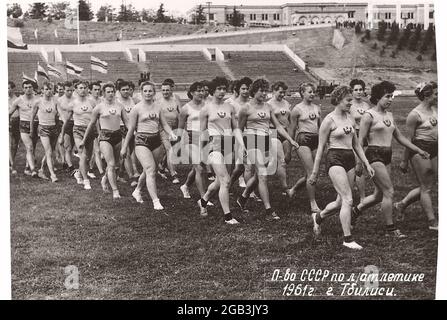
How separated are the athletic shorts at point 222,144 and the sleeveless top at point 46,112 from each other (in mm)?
3779

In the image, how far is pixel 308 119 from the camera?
7766mm

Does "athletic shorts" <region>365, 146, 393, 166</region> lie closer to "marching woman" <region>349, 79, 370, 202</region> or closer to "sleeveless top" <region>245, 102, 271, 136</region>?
"marching woman" <region>349, 79, 370, 202</region>

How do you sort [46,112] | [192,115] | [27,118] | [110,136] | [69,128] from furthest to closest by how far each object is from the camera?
[69,128] < [27,118] < [46,112] < [192,115] < [110,136]

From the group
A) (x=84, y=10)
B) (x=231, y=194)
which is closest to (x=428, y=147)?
(x=231, y=194)

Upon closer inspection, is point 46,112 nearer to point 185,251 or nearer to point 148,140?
point 148,140

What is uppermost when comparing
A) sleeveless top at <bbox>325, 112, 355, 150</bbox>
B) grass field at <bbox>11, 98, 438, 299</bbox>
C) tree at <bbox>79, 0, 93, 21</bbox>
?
tree at <bbox>79, 0, 93, 21</bbox>

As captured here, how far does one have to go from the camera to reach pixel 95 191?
883 cm

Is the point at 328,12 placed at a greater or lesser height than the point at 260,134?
greater

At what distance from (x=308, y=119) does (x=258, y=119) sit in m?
0.93

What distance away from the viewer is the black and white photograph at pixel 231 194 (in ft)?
17.3

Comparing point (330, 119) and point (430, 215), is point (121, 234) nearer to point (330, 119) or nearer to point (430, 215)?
point (330, 119)

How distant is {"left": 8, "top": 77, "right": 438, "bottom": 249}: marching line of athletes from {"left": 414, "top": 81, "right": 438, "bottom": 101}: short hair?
0.02 meters

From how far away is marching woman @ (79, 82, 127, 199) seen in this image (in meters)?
8.34

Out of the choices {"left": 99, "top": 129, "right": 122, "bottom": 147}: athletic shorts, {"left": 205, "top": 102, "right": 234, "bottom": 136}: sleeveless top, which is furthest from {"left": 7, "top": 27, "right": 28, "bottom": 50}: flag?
{"left": 205, "top": 102, "right": 234, "bottom": 136}: sleeveless top
